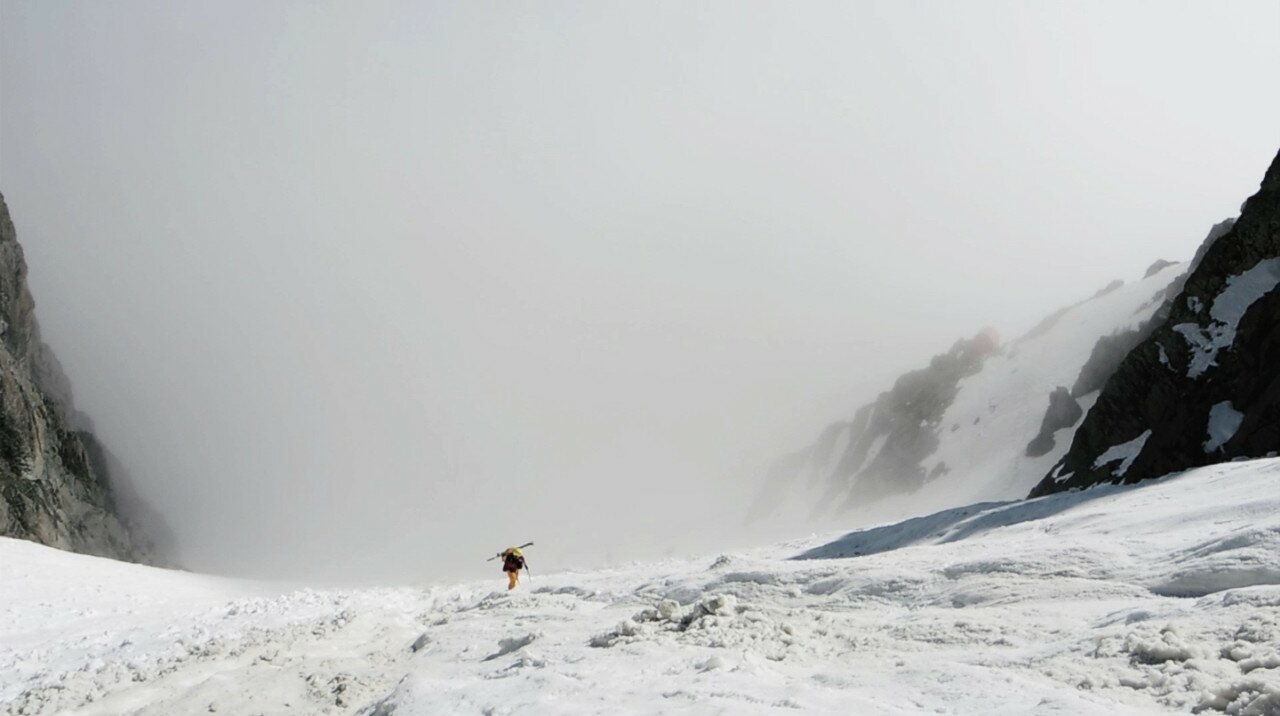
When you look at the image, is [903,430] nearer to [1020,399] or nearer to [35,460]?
[1020,399]

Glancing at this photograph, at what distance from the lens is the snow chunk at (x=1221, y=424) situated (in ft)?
95.4

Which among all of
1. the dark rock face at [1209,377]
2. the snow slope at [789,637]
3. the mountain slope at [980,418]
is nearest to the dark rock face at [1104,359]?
the mountain slope at [980,418]

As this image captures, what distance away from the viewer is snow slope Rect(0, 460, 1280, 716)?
6.60 meters

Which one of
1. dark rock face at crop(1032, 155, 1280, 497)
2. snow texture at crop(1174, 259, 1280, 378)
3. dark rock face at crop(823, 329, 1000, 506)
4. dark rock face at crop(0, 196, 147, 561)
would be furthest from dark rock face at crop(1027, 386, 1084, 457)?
dark rock face at crop(0, 196, 147, 561)

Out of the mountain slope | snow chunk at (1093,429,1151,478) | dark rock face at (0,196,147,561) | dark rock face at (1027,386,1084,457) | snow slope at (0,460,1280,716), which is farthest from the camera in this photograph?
the mountain slope

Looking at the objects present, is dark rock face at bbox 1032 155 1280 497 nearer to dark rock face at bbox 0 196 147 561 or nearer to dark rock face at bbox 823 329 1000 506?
dark rock face at bbox 823 329 1000 506

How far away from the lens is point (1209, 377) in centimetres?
3391

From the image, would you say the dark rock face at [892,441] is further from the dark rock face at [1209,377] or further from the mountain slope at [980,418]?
the dark rock face at [1209,377]

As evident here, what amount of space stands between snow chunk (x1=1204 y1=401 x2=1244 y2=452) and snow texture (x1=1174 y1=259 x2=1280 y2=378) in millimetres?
4020

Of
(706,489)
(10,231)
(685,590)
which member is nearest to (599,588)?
(685,590)

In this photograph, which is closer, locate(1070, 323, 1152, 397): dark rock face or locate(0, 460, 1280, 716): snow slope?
locate(0, 460, 1280, 716): snow slope

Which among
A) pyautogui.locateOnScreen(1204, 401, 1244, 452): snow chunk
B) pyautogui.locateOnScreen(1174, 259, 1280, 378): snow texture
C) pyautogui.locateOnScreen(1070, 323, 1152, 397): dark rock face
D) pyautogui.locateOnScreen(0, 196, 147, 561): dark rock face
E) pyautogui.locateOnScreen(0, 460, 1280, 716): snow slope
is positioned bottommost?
pyautogui.locateOnScreen(0, 460, 1280, 716): snow slope

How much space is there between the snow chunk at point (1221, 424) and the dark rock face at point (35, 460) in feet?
202

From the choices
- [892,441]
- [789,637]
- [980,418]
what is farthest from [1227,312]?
[892,441]
